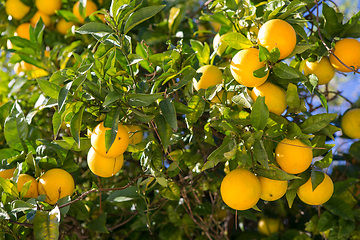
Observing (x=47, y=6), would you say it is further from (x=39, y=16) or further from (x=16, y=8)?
(x=16, y=8)

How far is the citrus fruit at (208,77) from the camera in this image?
1223mm

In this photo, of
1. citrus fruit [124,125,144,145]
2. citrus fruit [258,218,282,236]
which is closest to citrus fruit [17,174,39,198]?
citrus fruit [124,125,144,145]

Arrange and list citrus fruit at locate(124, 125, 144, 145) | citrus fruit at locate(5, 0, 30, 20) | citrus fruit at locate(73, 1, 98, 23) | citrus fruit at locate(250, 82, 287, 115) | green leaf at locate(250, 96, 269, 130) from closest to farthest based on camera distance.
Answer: green leaf at locate(250, 96, 269, 130) < citrus fruit at locate(250, 82, 287, 115) < citrus fruit at locate(124, 125, 144, 145) < citrus fruit at locate(73, 1, 98, 23) < citrus fruit at locate(5, 0, 30, 20)

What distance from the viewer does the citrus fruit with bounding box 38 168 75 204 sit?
1.18 m

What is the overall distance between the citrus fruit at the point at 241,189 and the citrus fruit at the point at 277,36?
1.38 ft

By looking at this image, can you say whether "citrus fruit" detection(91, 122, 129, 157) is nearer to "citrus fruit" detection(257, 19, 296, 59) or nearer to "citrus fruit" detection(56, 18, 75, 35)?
"citrus fruit" detection(257, 19, 296, 59)

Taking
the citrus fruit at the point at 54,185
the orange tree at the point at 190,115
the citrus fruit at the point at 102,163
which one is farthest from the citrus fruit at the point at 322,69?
the citrus fruit at the point at 54,185

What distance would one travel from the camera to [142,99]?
38.1 inches

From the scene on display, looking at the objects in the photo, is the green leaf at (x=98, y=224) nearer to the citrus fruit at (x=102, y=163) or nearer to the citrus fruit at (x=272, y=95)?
the citrus fruit at (x=102, y=163)

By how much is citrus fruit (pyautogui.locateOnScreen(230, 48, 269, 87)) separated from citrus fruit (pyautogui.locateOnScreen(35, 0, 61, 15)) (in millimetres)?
Result: 1309

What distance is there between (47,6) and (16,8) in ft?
0.65

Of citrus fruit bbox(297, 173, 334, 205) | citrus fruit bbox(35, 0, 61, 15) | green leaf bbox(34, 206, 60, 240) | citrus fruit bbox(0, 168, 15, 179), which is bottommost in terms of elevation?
citrus fruit bbox(297, 173, 334, 205)

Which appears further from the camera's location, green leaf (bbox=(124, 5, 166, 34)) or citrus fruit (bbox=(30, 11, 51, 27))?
citrus fruit (bbox=(30, 11, 51, 27))

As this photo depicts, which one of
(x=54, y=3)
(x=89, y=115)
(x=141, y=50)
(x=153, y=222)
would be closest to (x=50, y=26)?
(x=54, y=3)
